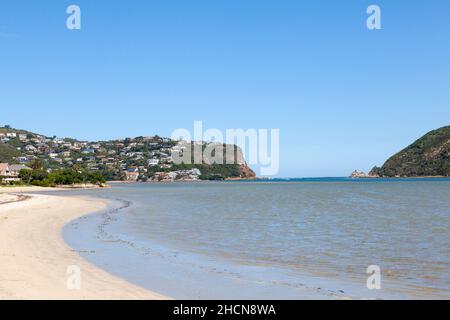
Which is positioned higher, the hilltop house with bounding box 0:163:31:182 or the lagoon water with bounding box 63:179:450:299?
the hilltop house with bounding box 0:163:31:182

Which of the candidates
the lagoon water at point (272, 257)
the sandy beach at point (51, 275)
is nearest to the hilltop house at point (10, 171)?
the lagoon water at point (272, 257)

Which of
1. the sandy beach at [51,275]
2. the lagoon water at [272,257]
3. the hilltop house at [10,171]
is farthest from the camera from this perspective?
the hilltop house at [10,171]

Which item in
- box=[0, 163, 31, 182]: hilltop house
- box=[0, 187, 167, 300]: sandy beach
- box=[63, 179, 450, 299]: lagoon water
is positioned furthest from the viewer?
box=[0, 163, 31, 182]: hilltop house

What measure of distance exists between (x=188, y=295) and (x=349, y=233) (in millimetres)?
15764

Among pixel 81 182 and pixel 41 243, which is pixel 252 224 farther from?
pixel 81 182

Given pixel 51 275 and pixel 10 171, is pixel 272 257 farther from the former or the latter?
pixel 10 171

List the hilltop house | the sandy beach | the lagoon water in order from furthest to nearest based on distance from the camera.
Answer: the hilltop house, the lagoon water, the sandy beach

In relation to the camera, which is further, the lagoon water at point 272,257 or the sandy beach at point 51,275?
the lagoon water at point 272,257

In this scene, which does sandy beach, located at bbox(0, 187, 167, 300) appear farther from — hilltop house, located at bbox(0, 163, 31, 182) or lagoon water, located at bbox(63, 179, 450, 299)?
hilltop house, located at bbox(0, 163, 31, 182)

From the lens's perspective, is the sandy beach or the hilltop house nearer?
the sandy beach

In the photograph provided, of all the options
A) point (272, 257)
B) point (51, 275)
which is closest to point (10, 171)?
point (272, 257)

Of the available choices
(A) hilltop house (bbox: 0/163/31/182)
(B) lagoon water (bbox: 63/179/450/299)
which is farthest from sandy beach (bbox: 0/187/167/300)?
(A) hilltop house (bbox: 0/163/31/182)

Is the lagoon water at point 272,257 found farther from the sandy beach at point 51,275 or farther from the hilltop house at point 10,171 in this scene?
the hilltop house at point 10,171
